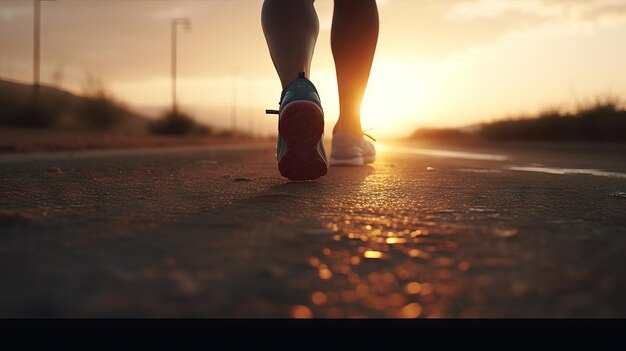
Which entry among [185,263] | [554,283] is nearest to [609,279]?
[554,283]

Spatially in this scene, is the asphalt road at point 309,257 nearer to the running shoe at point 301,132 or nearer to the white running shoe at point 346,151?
the running shoe at point 301,132

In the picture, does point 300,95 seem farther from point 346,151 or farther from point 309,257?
point 309,257

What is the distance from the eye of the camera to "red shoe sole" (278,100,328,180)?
2.28 meters

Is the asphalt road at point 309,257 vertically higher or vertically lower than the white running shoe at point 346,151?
lower

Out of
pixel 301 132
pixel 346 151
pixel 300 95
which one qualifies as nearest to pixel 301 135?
pixel 301 132

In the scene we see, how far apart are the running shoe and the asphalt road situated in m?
0.49

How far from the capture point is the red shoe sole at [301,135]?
228 cm

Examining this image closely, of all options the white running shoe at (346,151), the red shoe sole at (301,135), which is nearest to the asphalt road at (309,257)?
the red shoe sole at (301,135)

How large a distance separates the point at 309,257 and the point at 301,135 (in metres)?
1.36

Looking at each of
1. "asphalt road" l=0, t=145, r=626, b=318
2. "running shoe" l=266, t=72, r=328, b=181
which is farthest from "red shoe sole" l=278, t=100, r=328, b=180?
"asphalt road" l=0, t=145, r=626, b=318

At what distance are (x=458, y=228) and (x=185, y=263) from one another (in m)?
0.63

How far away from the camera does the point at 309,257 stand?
0.99 m
